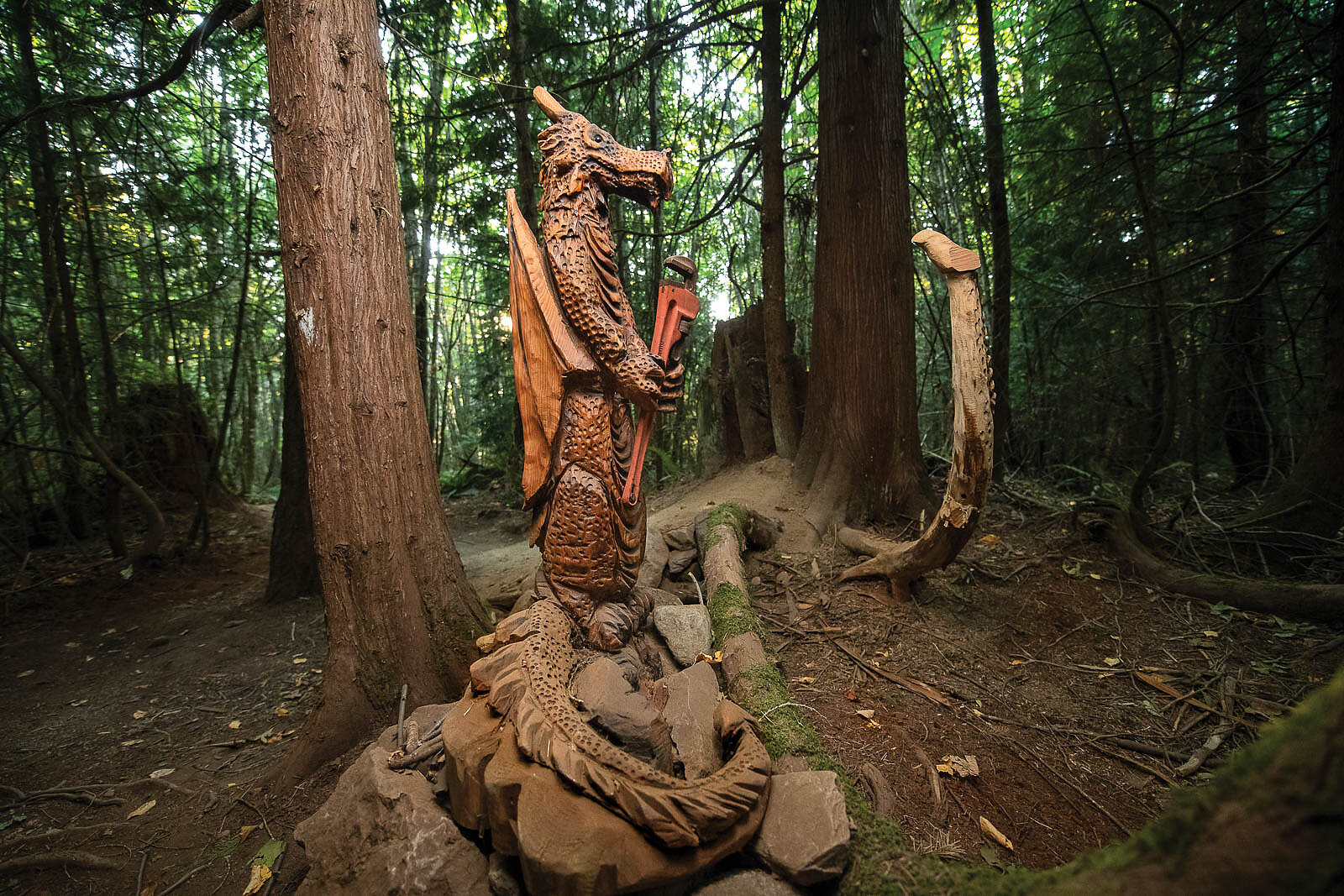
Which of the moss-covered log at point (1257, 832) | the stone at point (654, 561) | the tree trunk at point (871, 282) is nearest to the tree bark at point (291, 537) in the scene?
the stone at point (654, 561)

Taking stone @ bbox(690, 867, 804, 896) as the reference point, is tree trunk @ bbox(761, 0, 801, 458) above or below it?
above

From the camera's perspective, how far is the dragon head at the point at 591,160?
2402 millimetres

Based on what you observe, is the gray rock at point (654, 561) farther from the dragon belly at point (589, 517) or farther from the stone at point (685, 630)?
the dragon belly at point (589, 517)

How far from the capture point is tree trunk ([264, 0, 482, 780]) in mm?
2428

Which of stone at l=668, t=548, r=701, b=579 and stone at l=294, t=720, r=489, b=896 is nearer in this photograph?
stone at l=294, t=720, r=489, b=896

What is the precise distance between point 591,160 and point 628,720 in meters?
2.25

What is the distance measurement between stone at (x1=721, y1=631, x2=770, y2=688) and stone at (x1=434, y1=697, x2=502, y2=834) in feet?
3.49

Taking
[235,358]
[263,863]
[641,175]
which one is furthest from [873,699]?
[235,358]

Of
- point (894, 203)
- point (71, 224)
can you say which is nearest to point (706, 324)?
point (894, 203)

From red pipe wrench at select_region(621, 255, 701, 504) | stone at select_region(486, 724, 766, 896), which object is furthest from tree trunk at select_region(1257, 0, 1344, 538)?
stone at select_region(486, 724, 766, 896)

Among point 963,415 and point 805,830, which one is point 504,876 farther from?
point 963,415

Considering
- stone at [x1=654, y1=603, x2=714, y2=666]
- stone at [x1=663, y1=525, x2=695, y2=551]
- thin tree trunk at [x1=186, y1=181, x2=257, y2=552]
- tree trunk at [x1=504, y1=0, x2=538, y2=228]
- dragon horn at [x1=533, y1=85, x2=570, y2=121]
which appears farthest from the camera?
tree trunk at [x1=504, y1=0, x2=538, y2=228]

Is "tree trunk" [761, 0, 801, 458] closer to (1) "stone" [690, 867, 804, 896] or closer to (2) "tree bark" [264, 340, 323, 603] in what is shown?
(1) "stone" [690, 867, 804, 896]

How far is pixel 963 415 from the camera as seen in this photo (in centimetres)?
261
